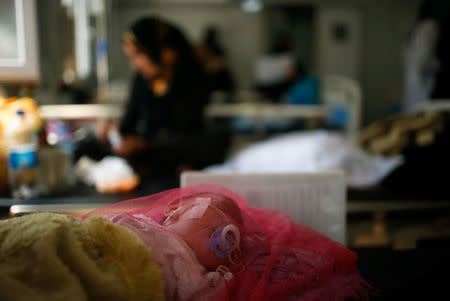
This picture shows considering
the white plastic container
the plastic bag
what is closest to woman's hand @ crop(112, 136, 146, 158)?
the plastic bag

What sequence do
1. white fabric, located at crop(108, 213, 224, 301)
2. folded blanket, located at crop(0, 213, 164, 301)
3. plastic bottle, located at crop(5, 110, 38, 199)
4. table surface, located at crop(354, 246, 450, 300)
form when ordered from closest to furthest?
folded blanket, located at crop(0, 213, 164, 301), white fabric, located at crop(108, 213, 224, 301), table surface, located at crop(354, 246, 450, 300), plastic bottle, located at crop(5, 110, 38, 199)

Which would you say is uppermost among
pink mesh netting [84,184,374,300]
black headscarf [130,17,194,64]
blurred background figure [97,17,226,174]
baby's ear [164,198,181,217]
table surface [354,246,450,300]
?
black headscarf [130,17,194,64]

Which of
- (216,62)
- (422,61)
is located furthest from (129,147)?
(216,62)

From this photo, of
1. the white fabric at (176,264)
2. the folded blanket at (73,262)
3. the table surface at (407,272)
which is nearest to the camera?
the folded blanket at (73,262)

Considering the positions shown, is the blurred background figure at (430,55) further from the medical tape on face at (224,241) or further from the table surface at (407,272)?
the medical tape on face at (224,241)

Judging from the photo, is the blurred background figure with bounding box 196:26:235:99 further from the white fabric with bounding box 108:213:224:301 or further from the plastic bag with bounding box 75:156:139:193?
the white fabric with bounding box 108:213:224:301

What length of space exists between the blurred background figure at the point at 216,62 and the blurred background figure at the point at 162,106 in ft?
11.0

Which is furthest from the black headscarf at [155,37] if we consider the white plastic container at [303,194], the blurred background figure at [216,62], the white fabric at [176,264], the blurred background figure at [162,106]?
the blurred background figure at [216,62]

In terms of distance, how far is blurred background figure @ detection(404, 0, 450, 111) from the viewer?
301cm

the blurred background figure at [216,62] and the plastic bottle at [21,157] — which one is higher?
the blurred background figure at [216,62]

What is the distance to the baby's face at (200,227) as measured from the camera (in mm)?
761

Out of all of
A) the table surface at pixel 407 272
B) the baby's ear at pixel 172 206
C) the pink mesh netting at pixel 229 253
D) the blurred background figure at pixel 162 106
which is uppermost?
the blurred background figure at pixel 162 106

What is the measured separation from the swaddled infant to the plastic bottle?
79 centimetres

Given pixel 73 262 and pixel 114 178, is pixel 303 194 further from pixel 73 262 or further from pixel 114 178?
pixel 114 178
